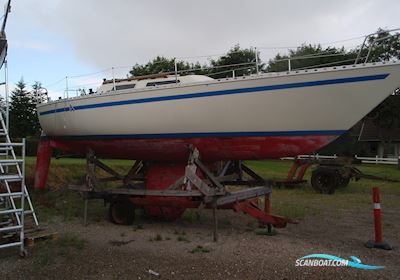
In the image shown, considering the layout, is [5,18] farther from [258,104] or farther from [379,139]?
[379,139]

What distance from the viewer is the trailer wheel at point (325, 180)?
12.6 meters

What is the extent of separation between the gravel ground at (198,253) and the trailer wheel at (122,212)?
200 millimetres

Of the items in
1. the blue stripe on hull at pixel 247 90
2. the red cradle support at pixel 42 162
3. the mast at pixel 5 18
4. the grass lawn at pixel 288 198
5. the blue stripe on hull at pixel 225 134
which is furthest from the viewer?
the red cradle support at pixel 42 162

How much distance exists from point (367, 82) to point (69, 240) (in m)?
5.32

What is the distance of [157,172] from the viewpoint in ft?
26.2

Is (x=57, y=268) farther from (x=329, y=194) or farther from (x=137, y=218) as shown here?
(x=329, y=194)

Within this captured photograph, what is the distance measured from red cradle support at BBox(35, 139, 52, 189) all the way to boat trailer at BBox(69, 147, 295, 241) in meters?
A: 2.35

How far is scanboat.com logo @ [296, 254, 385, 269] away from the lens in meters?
5.10

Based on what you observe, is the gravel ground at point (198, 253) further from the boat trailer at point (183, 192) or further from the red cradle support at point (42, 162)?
the red cradle support at point (42, 162)

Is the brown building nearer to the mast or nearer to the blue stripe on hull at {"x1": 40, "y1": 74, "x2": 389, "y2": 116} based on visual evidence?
the blue stripe on hull at {"x1": 40, "y1": 74, "x2": 389, "y2": 116}

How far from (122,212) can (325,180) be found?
768 cm

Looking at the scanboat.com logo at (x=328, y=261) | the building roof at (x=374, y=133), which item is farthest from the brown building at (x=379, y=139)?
the scanboat.com logo at (x=328, y=261)

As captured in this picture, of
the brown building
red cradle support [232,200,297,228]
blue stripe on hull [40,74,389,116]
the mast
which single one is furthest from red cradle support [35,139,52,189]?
the brown building

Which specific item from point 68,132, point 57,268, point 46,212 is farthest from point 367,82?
point 46,212
